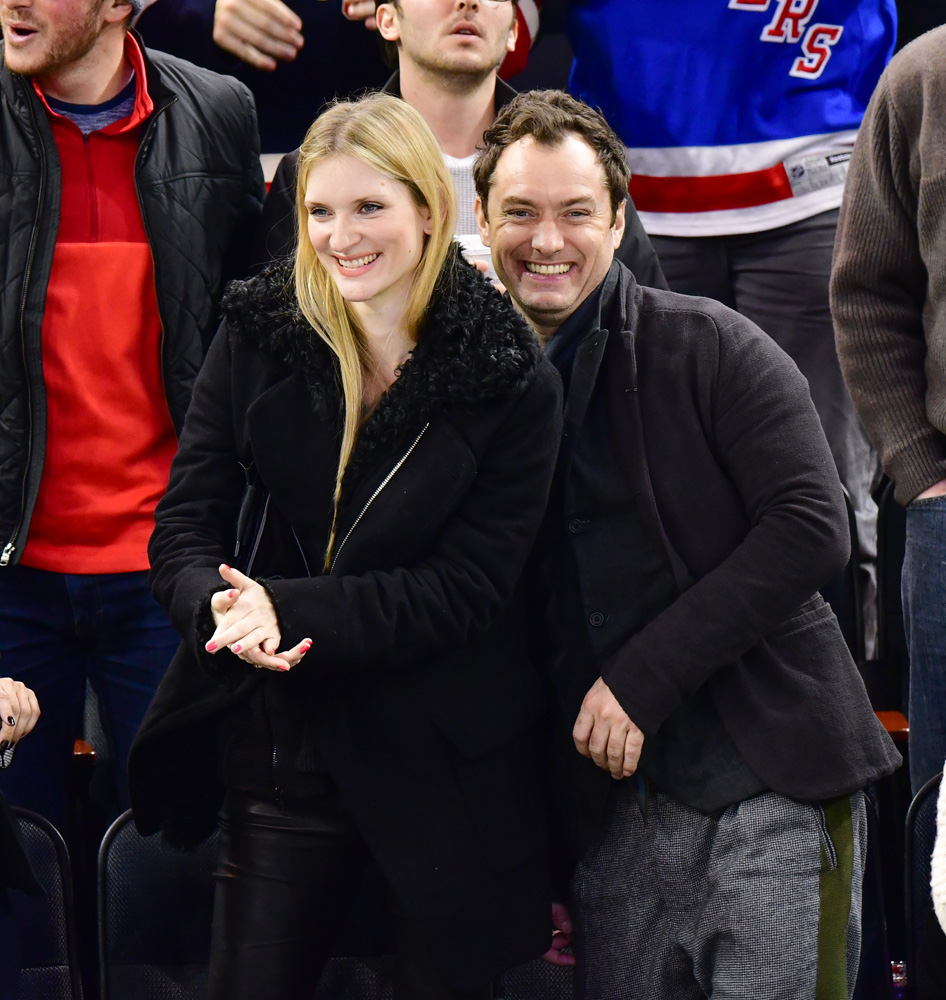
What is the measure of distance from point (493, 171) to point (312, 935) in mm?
1170

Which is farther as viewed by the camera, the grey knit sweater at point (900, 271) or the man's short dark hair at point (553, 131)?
the grey knit sweater at point (900, 271)

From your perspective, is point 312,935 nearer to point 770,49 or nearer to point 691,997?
point 691,997

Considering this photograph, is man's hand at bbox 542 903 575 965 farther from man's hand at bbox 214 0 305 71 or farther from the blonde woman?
man's hand at bbox 214 0 305 71

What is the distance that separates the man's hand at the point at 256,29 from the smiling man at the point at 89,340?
17.4 inches

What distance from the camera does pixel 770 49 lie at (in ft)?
10.2

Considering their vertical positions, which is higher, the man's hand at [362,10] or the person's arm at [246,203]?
the man's hand at [362,10]

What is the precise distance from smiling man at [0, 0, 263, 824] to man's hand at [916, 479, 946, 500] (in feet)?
4.20

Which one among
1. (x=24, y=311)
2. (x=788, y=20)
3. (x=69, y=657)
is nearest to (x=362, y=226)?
(x=24, y=311)

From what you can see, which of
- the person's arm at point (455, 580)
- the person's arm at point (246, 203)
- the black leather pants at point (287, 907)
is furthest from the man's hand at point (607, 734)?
the person's arm at point (246, 203)

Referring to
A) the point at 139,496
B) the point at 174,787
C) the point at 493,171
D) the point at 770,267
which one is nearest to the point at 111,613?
the point at 139,496

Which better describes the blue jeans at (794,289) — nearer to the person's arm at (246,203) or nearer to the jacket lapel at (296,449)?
the person's arm at (246,203)

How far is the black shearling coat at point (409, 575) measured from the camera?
1.88 meters

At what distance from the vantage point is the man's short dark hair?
85.2 inches

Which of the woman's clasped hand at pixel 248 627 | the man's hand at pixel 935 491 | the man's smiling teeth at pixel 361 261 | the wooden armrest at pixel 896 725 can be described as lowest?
the wooden armrest at pixel 896 725
